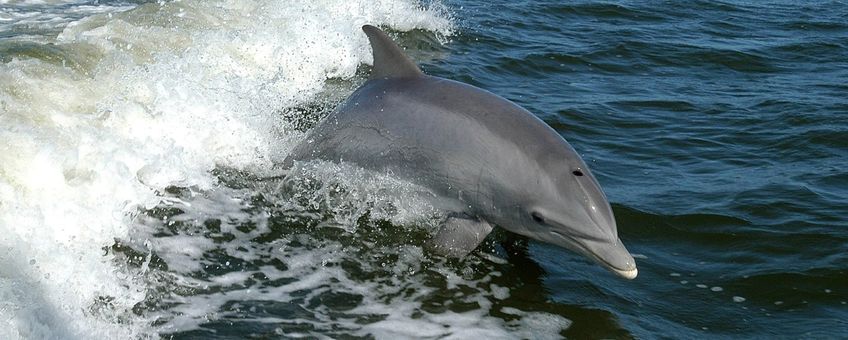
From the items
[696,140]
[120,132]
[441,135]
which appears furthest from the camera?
[696,140]

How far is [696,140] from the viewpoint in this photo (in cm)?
1152

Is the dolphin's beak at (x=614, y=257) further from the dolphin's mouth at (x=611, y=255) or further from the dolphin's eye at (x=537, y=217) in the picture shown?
the dolphin's eye at (x=537, y=217)

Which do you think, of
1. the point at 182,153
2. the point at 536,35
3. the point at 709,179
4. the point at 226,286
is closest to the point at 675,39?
the point at 536,35

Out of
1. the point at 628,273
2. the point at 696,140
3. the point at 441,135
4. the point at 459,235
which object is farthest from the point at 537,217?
the point at 696,140

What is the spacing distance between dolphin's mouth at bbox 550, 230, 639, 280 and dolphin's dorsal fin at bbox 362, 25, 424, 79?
2132 millimetres

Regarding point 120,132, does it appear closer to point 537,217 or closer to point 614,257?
point 537,217

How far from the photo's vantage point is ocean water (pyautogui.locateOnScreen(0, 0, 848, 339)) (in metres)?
6.55

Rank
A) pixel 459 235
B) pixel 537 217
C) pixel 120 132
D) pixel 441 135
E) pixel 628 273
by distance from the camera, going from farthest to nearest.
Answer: pixel 120 132 < pixel 441 135 < pixel 459 235 < pixel 537 217 < pixel 628 273

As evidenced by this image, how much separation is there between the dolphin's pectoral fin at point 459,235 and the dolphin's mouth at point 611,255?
819 mm

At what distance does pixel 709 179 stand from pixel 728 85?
476cm

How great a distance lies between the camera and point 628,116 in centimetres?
1249

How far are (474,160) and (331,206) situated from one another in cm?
150

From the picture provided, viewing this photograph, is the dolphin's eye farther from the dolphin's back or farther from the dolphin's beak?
the dolphin's beak

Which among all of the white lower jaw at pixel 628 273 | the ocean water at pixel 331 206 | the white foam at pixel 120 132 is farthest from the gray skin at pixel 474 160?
the white foam at pixel 120 132
